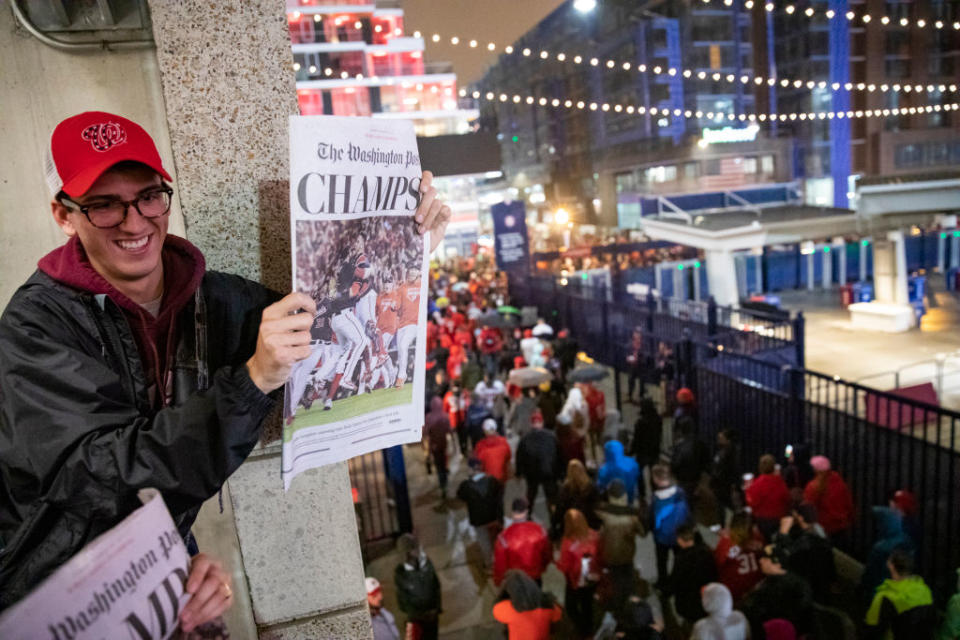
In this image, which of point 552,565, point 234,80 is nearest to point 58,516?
point 234,80

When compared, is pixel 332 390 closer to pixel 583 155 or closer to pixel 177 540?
pixel 177 540

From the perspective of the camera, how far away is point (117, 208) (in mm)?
1520

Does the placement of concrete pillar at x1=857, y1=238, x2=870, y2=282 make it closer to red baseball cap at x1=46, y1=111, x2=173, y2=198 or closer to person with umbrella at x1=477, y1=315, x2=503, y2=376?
person with umbrella at x1=477, y1=315, x2=503, y2=376

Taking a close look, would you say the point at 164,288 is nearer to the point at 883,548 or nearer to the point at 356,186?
the point at 356,186

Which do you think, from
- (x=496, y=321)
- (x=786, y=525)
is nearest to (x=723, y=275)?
(x=496, y=321)

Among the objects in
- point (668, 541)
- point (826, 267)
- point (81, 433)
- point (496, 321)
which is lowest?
point (826, 267)

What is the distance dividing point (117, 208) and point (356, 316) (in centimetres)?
67

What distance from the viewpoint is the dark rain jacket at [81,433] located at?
52.5 inches

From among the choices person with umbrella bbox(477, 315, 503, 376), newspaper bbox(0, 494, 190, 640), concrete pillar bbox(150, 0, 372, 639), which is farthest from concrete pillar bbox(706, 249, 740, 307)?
newspaper bbox(0, 494, 190, 640)

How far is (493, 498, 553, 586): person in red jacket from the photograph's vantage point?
19.7 feet

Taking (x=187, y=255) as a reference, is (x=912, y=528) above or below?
below

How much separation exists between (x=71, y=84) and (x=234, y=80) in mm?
610

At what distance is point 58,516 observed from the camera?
1441 mm

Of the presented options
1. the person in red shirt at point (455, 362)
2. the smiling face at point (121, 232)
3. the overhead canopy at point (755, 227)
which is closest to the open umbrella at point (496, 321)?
the person in red shirt at point (455, 362)
